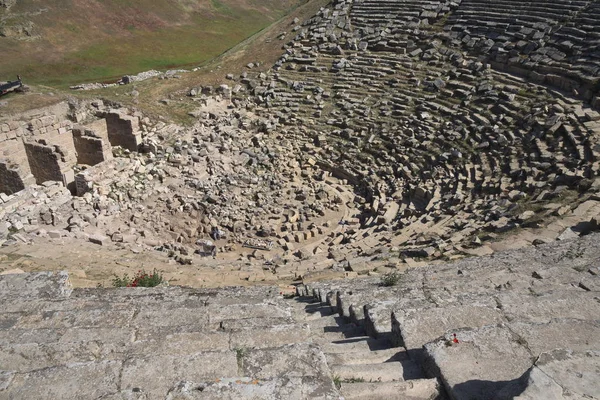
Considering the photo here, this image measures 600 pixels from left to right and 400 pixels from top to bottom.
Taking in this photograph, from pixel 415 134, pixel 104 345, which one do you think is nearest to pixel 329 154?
pixel 415 134

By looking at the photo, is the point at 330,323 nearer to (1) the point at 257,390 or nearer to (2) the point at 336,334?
(2) the point at 336,334

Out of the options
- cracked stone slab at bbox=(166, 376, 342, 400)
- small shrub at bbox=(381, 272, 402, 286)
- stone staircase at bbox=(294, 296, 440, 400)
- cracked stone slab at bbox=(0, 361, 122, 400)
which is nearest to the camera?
cracked stone slab at bbox=(166, 376, 342, 400)

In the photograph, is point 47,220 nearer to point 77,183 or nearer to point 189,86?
point 77,183

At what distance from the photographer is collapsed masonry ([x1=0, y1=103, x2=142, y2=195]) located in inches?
570

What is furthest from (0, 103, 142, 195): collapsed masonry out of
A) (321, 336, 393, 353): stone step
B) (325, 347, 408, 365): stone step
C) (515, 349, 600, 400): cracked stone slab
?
(515, 349, 600, 400): cracked stone slab

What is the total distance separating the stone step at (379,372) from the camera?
3680mm

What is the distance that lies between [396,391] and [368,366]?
0.53 metres

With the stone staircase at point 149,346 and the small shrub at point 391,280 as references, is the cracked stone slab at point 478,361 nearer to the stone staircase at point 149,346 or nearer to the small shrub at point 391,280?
the stone staircase at point 149,346

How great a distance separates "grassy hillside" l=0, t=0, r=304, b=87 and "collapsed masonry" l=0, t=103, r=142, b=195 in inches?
550

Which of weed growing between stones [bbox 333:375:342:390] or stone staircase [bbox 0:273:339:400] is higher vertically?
weed growing between stones [bbox 333:375:342:390]

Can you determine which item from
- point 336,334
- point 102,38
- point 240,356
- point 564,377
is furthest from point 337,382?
point 102,38

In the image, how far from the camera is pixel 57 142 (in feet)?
51.6

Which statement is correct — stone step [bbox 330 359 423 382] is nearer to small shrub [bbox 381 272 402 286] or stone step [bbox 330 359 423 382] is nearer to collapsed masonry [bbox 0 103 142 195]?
small shrub [bbox 381 272 402 286]

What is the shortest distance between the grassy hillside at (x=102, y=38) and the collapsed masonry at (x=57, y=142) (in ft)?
45.9
